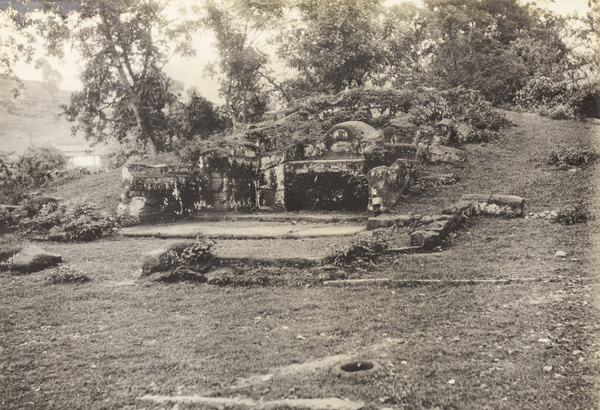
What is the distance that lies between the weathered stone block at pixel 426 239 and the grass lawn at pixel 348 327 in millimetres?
118

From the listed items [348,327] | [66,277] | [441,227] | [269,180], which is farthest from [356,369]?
[269,180]

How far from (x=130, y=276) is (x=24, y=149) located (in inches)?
84.5

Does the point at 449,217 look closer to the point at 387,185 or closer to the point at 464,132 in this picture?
the point at 387,185

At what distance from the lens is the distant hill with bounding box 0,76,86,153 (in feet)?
16.0

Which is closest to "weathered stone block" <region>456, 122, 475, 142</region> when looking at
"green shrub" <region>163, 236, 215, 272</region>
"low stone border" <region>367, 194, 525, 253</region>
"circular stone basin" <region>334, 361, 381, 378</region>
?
"low stone border" <region>367, 194, 525, 253</region>

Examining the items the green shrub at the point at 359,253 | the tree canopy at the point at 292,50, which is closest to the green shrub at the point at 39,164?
the tree canopy at the point at 292,50

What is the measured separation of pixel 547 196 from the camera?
477cm

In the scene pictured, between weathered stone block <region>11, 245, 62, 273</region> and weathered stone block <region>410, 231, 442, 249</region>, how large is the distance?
3.81 meters

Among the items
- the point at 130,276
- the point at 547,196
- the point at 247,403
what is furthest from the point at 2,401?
the point at 547,196

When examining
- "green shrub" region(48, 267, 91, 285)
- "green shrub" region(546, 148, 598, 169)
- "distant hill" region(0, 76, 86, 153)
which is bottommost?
"green shrub" region(48, 267, 91, 285)

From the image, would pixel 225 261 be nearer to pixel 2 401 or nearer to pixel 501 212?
pixel 2 401

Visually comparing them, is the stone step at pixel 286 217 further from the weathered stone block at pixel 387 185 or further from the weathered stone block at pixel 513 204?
the weathered stone block at pixel 513 204

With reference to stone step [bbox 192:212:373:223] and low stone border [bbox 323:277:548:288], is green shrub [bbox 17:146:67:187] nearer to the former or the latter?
stone step [bbox 192:212:373:223]

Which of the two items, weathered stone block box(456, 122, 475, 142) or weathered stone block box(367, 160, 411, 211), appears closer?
weathered stone block box(367, 160, 411, 211)
